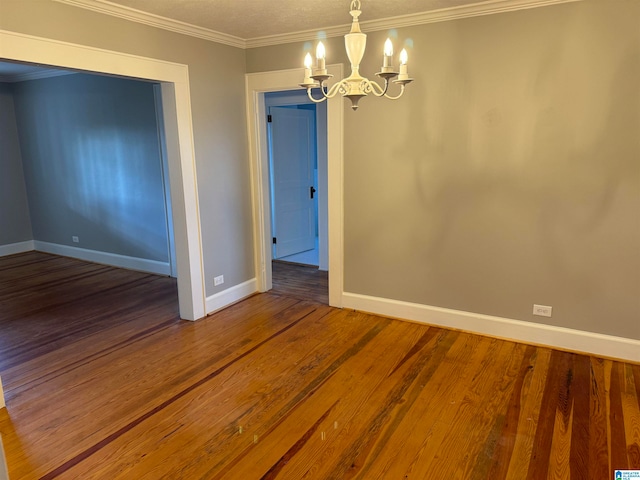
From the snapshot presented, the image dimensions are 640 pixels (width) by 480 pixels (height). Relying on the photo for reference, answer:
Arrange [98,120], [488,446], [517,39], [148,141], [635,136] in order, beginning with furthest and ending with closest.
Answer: [98,120]
[148,141]
[517,39]
[635,136]
[488,446]

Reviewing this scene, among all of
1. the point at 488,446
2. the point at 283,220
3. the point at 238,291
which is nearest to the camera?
the point at 488,446

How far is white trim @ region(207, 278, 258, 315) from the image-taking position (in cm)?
425

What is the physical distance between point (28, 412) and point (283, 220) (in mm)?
4084

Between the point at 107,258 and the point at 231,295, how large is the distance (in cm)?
266

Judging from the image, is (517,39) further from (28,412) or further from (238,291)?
(28,412)

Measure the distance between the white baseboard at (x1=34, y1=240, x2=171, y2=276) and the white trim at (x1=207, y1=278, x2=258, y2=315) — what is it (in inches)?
53.7

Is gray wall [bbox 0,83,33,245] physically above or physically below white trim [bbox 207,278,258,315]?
above

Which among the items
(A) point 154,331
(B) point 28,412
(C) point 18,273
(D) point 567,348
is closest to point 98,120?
(C) point 18,273

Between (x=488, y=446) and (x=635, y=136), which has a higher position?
(x=635, y=136)

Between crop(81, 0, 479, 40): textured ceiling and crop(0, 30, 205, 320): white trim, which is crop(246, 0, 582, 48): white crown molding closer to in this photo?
crop(81, 0, 479, 40): textured ceiling

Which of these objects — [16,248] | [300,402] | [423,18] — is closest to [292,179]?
[423,18]

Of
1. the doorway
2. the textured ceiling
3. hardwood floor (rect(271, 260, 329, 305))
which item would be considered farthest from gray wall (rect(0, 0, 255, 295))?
the doorway

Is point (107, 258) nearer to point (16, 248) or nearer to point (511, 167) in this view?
point (16, 248)

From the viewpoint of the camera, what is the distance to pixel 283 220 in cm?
630
